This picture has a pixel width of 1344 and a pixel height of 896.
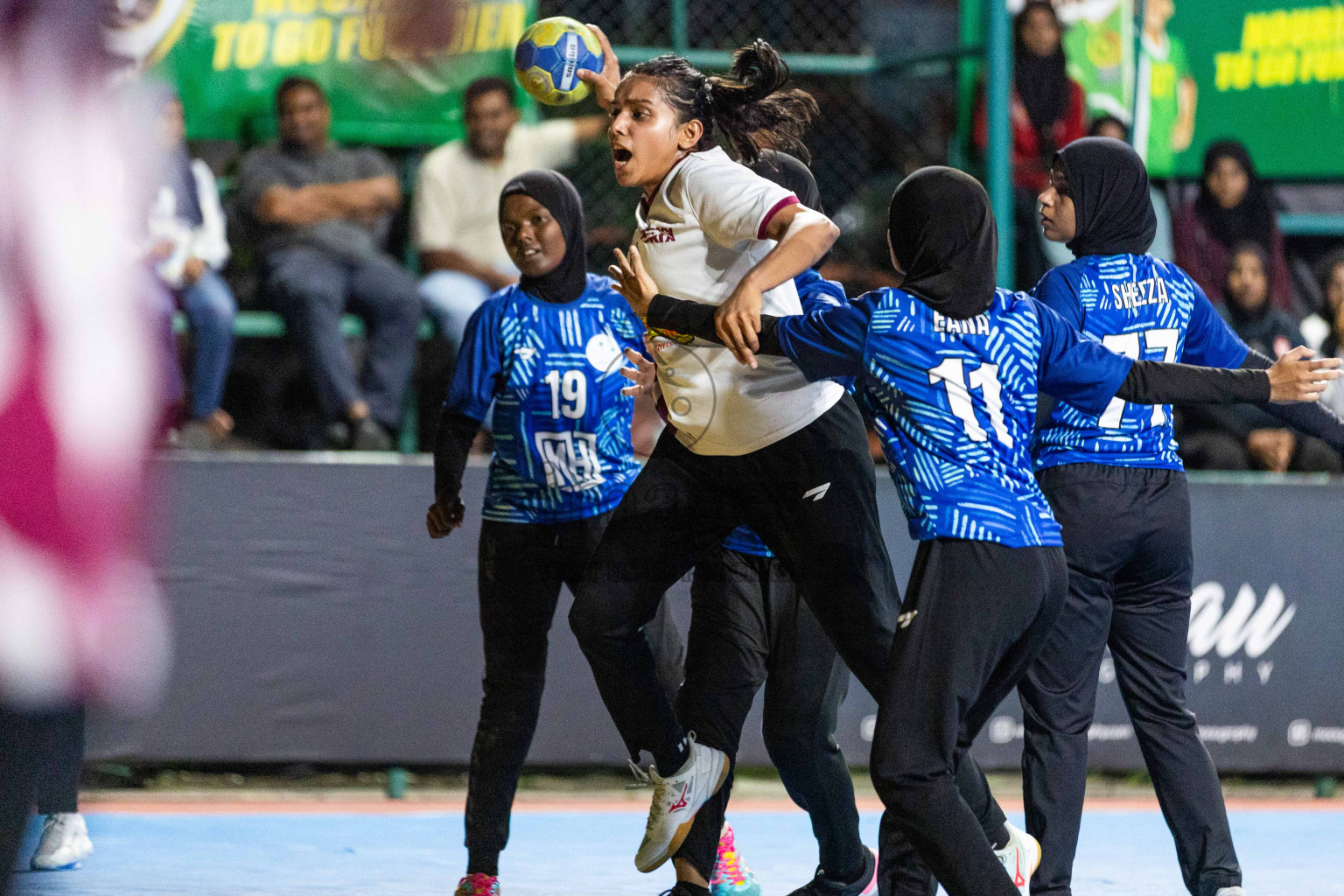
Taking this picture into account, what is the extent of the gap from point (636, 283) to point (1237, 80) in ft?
24.1

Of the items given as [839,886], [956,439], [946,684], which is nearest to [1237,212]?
[839,886]

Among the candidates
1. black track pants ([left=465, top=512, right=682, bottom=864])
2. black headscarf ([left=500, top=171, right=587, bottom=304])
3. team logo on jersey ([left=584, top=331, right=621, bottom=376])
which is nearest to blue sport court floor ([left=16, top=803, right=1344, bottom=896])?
black track pants ([left=465, top=512, right=682, bottom=864])

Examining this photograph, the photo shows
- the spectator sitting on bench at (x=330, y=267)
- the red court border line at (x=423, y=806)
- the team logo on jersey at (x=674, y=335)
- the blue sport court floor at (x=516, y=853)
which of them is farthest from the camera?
the spectator sitting on bench at (x=330, y=267)

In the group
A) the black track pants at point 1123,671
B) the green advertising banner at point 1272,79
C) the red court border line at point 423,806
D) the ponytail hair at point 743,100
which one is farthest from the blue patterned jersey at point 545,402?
the green advertising banner at point 1272,79

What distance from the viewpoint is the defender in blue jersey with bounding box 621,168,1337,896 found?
380 centimetres

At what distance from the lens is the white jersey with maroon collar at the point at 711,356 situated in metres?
4.43

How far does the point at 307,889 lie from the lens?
5.60 metres

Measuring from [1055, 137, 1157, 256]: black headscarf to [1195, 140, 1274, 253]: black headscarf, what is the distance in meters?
5.41

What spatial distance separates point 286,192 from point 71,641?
7032 mm

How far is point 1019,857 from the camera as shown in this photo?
4.31 metres

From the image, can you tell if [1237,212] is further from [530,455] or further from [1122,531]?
[530,455]

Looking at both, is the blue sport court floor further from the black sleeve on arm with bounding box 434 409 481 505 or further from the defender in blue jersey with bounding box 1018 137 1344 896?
the black sleeve on arm with bounding box 434 409 481 505

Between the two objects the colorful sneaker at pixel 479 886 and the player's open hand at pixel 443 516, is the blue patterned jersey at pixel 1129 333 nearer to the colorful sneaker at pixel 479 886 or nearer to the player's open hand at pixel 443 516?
the player's open hand at pixel 443 516

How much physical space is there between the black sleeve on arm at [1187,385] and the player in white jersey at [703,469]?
759mm
